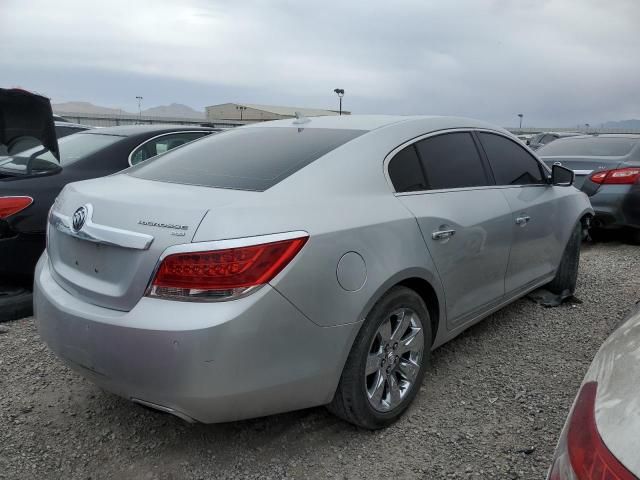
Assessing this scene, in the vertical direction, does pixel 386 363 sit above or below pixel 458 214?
below

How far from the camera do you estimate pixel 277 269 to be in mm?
2033

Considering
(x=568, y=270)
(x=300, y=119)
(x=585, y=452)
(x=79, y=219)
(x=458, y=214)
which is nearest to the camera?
(x=585, y=452)

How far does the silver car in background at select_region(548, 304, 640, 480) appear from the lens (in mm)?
1093

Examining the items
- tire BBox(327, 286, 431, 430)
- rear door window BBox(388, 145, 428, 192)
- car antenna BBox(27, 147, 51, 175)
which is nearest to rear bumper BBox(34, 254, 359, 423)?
tire BBox(327, 286, 431, 430)

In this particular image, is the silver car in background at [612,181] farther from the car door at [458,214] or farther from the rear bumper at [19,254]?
the rear bumper at [19,254]

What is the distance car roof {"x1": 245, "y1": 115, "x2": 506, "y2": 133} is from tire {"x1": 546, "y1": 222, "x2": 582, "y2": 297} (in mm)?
1525

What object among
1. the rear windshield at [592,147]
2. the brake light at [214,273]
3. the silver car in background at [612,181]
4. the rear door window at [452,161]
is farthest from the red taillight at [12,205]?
the rear windshield at [592,147]

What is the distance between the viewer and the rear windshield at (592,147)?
6.63 m

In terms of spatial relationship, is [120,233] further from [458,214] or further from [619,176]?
[619,176]

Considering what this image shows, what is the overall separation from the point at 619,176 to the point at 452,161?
397cm

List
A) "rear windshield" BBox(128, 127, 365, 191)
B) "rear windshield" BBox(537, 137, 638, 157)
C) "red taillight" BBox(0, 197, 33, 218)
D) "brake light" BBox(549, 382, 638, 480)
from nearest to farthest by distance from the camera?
"brake light" BBox(549, 382, 638, 480), "rear windshield" BBox(128, 127, 365, 191), "red taillight" BBox(0, 197, 33, 218), "rear windshield" BBox(537, 137, 638, 157)

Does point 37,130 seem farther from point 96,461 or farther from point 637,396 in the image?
point 637,396

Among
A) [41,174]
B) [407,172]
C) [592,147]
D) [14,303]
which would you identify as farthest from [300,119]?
[592,147]

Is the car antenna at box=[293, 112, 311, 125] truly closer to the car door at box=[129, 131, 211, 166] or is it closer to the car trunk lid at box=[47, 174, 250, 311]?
the car trunk lid at box=[47, 174, 250, 311]
